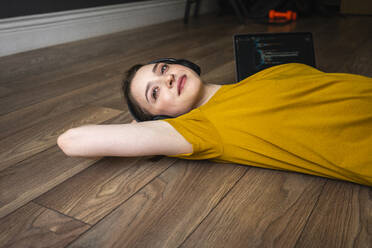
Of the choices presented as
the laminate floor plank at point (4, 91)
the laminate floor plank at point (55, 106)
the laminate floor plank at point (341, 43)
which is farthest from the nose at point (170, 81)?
the laminate floor plank at point (341, 43)

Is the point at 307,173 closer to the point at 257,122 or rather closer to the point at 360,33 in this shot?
the point at 257,122

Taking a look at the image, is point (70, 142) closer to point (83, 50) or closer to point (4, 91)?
point (4, 91)

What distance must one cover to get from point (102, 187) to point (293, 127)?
522 mm

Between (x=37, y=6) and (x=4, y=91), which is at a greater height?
(x=37, y=6)

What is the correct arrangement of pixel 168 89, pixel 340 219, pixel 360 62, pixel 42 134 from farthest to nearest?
pixel 360 62 < pixel 42 134 < pixel 168 89 < pixel 340 219

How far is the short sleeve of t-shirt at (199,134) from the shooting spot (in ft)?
2.70

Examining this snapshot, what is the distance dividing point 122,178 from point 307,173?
1.64 feet

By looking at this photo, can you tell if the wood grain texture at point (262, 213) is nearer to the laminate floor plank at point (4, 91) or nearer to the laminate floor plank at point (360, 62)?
the laminate floor plank at point (360, 62)

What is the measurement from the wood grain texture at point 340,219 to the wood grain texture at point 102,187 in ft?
1.36

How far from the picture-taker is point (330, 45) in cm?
220

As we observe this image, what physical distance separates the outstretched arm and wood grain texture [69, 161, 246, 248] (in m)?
0.08

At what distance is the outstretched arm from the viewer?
0.81m

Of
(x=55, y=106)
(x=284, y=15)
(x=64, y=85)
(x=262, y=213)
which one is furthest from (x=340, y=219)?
(x=284, y=15)

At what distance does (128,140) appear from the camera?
31.8 inches
